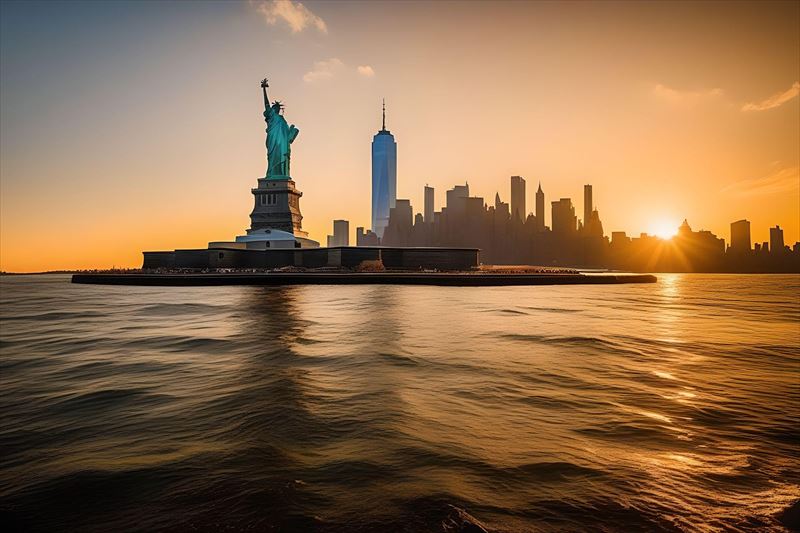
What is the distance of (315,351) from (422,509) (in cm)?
740

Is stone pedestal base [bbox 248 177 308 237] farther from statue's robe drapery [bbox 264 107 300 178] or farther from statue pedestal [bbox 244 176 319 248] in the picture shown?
statue's robe drapery [bbox 264 107 300 178]

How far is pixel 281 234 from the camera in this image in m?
49.4

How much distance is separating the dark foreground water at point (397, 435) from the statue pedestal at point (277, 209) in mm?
40620

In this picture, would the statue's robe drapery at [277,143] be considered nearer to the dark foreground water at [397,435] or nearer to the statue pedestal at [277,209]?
the statue pedestal at [277,209]

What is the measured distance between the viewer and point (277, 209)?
52.5 m

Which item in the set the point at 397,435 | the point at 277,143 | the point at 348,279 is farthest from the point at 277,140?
the point at 397,435

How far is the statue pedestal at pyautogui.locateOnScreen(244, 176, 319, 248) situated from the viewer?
2032 inches

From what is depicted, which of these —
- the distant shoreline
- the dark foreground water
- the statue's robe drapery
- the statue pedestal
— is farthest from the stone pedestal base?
the dark foreground water

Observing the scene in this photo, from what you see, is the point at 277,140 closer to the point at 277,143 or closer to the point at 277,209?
the point at 277,143

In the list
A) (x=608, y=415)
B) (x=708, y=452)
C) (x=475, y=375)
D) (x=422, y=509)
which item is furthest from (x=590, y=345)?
(x=422, y=509)

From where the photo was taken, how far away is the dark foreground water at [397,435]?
3338mm

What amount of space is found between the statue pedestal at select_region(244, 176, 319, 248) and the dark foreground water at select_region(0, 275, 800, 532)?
133 feet

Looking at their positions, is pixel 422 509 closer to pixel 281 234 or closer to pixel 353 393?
pixel 353 393

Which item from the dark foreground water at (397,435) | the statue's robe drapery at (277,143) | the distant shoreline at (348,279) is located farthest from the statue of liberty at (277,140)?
the dark foreground water at (397,435)
